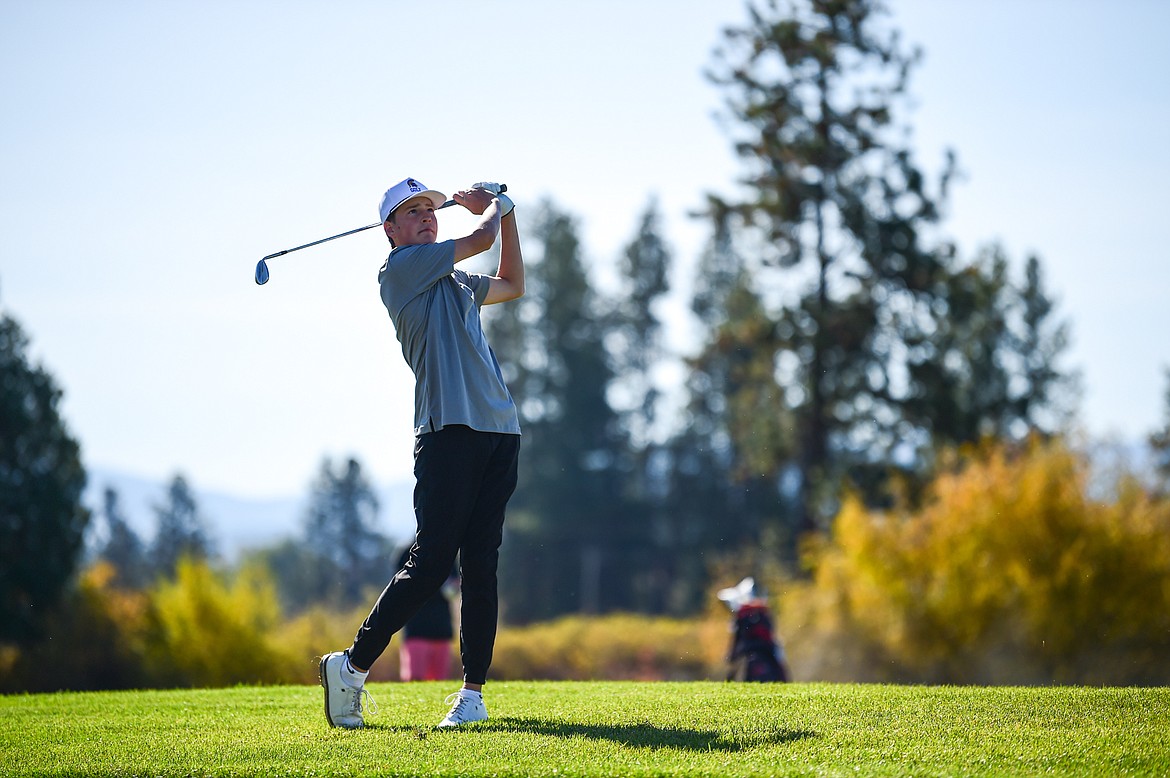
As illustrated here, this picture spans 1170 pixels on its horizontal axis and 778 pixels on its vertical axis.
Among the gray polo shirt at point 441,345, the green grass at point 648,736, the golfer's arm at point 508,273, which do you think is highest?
the golfer's arm at point 508,273

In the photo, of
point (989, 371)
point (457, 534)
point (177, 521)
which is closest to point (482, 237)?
point (457, 534)

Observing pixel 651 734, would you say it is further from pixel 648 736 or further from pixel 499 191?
pixel 499 191

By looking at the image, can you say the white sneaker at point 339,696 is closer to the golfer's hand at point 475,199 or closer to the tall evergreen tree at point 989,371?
the golfer's hand at point 475,199

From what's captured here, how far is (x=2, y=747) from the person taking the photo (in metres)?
6.04

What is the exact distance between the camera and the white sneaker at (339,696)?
6.18 metres

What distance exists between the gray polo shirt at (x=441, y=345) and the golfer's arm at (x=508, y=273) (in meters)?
0.31

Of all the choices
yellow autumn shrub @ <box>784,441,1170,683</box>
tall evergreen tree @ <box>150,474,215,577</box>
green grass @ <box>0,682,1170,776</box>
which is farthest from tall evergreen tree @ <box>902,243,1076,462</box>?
tall evergreen tree @ <box>150,474,215,577</box>

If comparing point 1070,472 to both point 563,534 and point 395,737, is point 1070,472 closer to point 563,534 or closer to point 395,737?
point 395,737

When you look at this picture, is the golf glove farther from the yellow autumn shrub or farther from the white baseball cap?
the yellow autumn shrub

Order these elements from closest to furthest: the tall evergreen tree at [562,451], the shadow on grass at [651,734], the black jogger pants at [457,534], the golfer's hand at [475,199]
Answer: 1. the shadow on grass at [651,734]
2. the black jogger pants at [457,534]
3. the golfer's hand at [475,199]
4. the tall evergreen tree at [562,451]

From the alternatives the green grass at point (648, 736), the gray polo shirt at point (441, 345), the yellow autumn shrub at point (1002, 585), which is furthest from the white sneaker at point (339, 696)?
the yellow autumn shrub at point (1002, 585)

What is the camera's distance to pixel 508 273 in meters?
6.73

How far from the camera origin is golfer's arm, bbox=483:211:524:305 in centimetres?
664

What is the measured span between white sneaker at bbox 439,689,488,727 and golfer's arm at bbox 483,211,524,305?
1.90 m
